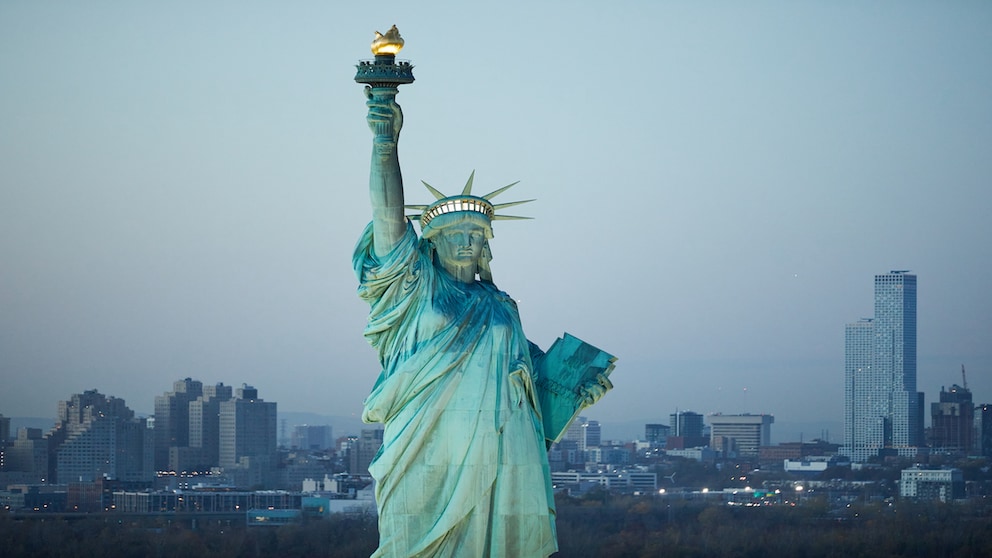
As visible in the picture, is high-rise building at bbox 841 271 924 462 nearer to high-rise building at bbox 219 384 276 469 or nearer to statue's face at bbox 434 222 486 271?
high-rise building at bbox 219 384 276 469

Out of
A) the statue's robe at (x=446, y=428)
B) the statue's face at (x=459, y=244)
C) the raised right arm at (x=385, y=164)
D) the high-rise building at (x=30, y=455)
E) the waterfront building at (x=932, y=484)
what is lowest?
the waterfront building at (x=932, y=484)

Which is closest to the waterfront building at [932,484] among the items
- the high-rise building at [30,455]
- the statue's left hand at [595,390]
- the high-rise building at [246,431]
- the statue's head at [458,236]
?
the high-rise building at [246,431]

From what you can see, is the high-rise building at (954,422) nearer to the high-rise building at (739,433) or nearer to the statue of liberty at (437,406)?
the high-rise building at (739,433)

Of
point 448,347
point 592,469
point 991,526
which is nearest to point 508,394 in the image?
point 448,347

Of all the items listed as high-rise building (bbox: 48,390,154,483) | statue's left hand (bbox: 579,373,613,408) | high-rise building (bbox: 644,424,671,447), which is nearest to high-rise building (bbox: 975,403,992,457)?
Answer: high-rise building (bbox: 644,424,671,447)

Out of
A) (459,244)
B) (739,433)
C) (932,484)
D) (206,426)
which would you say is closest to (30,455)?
(206,426)
